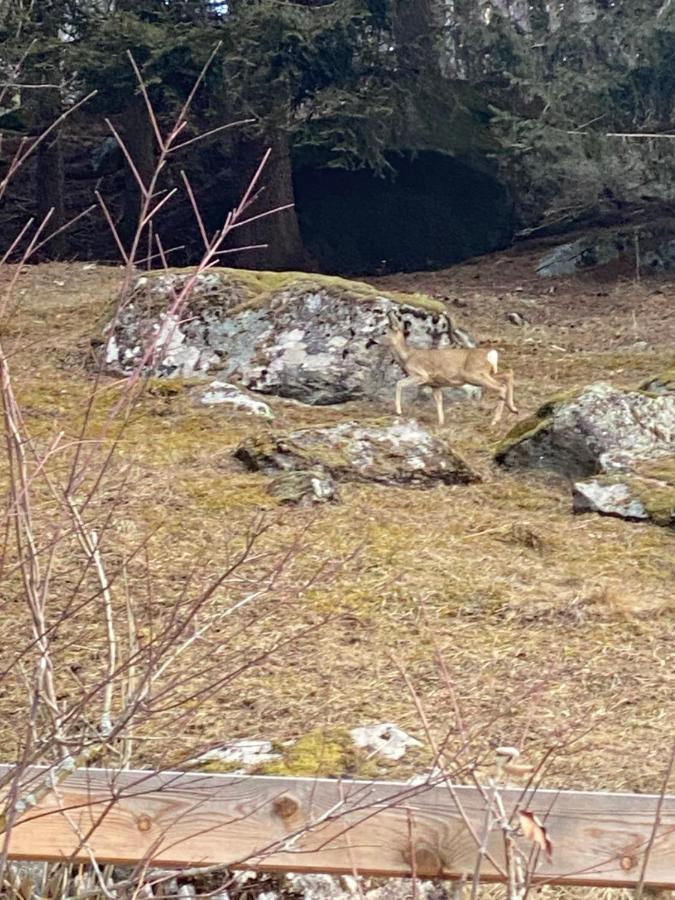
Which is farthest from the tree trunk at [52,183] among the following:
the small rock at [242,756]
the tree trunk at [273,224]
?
the small rock at [242,756]

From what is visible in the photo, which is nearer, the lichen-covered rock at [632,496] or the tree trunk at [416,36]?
the lichen-covered rock at [632,496]

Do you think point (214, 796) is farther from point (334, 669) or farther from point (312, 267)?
point (312, 267)

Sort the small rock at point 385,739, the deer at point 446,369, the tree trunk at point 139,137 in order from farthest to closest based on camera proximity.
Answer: the tree trunk at point 139,137 → the deer at point 446,369 → the small rock at point 385,739

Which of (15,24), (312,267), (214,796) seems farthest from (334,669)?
(312,267)

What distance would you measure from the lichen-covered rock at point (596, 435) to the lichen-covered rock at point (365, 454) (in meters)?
0.48

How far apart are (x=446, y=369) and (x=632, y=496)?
2882 millimetres

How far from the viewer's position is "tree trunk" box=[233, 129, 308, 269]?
16.1 meters

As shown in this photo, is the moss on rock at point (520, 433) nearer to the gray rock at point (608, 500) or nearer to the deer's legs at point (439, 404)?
the gray rock at point (608, 500)

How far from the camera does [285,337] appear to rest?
9828mm

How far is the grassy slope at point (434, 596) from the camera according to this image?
4.55 meters

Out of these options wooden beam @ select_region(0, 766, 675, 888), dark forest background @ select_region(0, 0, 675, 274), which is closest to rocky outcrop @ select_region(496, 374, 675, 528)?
wooden beam @ select_region(0, 766, 675, 888)

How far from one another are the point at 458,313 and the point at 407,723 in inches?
367

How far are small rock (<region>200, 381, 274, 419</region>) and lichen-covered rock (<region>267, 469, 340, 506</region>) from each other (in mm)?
1729

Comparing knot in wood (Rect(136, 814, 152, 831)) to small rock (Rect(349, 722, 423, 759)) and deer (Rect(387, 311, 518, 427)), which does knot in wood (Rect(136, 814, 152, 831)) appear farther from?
deer (Rect(387, 311, 518, 427))
